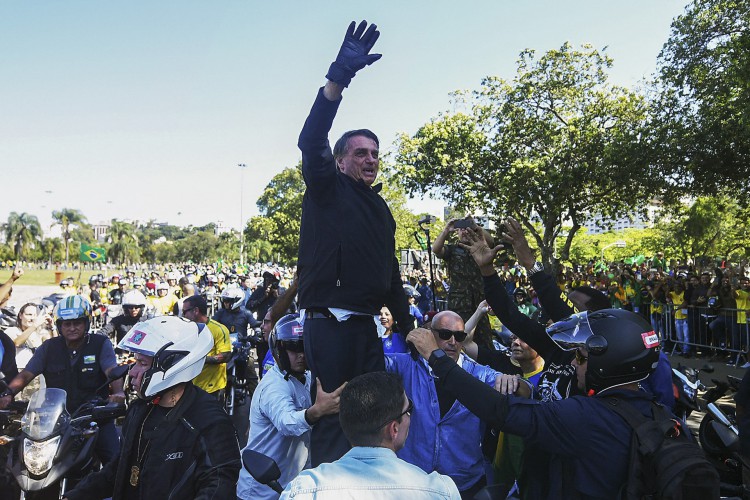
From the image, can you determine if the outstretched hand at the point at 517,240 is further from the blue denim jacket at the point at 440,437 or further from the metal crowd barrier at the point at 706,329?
the metal crowd barrier at the point at 706,329

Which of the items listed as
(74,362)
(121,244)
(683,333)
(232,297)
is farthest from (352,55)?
(121,244)

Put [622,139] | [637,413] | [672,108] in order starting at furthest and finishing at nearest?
1. [622,139]
2. [672,108]
3. [637,413]

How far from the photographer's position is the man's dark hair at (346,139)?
131 inches

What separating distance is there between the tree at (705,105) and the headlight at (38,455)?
42.3ft

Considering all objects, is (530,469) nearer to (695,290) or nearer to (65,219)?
(695,290)

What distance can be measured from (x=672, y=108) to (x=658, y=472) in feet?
52.3

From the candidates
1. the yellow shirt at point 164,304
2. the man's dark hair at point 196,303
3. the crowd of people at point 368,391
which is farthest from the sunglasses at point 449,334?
the yellow shirt at point 164,304

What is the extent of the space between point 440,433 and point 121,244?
115924 millimetres

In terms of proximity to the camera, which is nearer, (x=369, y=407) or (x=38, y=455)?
(x=369, y=407)

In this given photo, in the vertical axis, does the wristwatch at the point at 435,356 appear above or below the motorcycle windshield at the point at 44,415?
above

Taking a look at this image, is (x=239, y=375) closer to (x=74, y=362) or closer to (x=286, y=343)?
(x=74, y=362)

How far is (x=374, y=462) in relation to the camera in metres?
2.02

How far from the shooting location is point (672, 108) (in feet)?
53.0

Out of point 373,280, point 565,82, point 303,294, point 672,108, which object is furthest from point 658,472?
point 565,82
